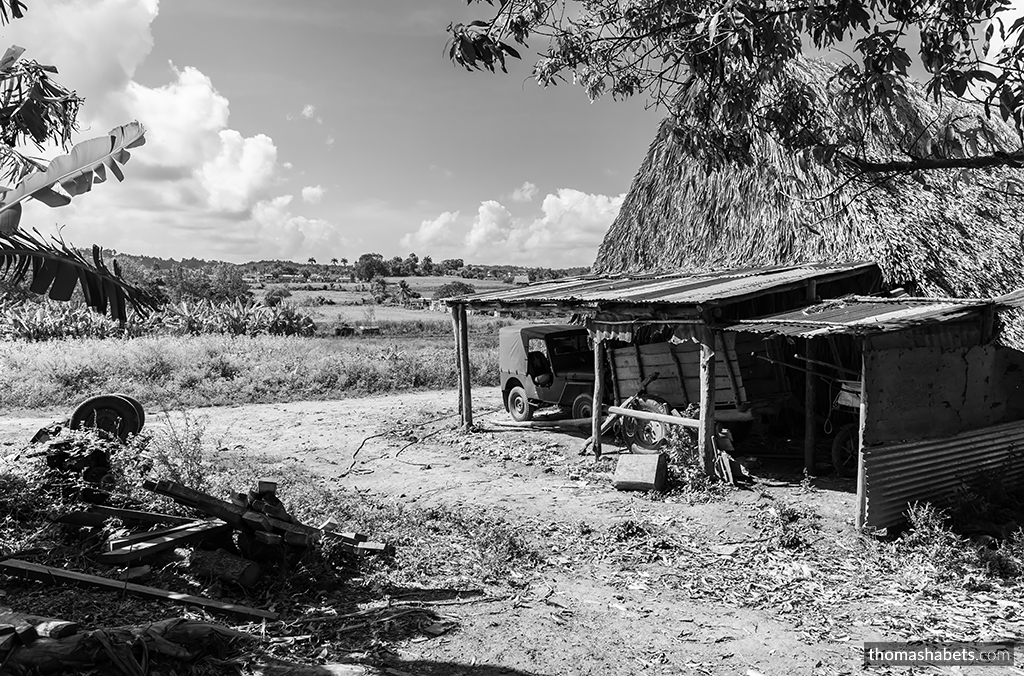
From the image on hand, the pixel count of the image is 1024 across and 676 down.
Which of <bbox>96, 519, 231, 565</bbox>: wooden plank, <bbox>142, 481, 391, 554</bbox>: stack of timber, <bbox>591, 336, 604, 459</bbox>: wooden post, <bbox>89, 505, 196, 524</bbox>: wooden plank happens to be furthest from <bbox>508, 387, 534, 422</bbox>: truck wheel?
<bbox>96, 519, 231, 565</bbox>: wooden plank

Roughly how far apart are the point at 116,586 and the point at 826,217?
323 inches

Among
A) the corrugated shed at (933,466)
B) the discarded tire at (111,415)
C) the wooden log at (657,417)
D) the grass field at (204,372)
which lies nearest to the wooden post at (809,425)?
the wooden log at (657,417)

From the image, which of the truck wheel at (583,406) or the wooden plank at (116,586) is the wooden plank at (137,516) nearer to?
the wooden plank at (116,586)

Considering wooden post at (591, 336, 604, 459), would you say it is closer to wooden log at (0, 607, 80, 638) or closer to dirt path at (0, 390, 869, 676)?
dirt path at (0, 390, 869, 676)

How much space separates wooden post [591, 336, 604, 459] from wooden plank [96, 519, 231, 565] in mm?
6459

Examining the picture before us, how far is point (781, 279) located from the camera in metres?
9.83

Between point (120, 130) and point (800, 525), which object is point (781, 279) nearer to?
point (800, 525)

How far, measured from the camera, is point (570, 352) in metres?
13.5

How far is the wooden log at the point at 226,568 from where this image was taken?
586 centimetres

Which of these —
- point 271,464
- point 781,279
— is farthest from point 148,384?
point 781,279

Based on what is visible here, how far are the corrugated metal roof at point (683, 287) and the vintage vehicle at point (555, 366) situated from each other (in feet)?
2.84

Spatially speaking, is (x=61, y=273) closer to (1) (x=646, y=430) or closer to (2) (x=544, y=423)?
(1) (x=646, y=430)

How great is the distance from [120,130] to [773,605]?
676 centimetres

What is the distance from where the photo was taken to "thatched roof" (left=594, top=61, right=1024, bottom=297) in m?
9.48
